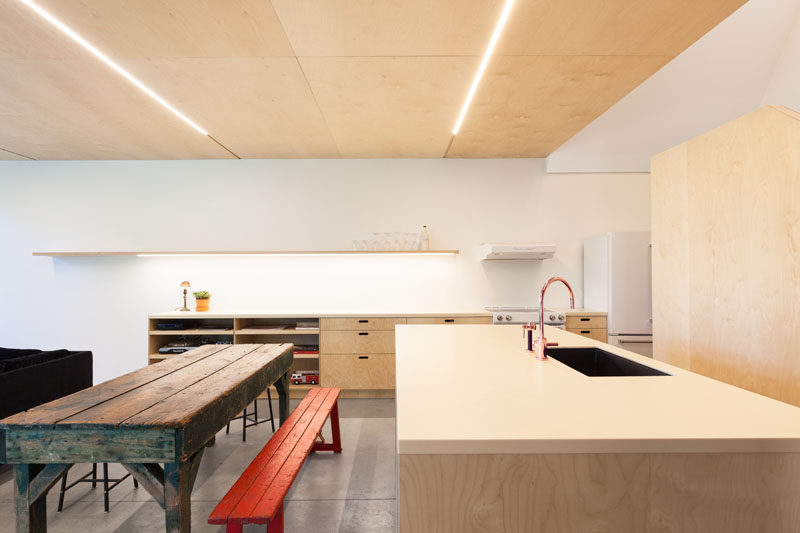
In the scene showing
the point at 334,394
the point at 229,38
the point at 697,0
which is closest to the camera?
the point at 697,0

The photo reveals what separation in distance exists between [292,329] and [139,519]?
2.40m

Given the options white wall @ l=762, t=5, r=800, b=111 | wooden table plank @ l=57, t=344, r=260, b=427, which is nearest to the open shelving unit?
wooden table plank @ l=57, t=344, r=260, b=427

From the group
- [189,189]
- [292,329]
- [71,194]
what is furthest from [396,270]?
[71,194]

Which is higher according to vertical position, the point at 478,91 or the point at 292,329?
the point at 478,91

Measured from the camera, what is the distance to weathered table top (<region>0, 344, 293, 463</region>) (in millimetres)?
1480

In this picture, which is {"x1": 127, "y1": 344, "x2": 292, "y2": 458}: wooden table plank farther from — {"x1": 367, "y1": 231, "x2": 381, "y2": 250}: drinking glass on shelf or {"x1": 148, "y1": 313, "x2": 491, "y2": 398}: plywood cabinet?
{"x1": 367, "y1": 231, "x2": 381, "y2": 250}: drinking glass on shelf

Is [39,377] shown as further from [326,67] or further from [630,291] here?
[630,291]

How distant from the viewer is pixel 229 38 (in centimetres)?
234

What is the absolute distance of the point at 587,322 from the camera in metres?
4.21

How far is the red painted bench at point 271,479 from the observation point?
4.78ft

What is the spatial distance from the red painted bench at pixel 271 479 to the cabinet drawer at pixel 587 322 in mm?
2827

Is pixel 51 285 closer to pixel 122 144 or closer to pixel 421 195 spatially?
pixel 122 144

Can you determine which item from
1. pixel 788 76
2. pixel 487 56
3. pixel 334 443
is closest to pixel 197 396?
pixel 334 443

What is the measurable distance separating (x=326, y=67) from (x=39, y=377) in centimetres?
289
